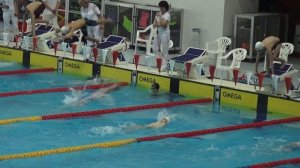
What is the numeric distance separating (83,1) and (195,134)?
16.2 ft

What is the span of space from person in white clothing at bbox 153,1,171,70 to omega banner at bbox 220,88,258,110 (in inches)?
67.0

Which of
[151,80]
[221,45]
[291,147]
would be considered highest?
[221,45]

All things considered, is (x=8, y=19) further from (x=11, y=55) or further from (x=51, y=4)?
(x=11, y=55)

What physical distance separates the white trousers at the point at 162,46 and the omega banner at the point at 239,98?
170cm

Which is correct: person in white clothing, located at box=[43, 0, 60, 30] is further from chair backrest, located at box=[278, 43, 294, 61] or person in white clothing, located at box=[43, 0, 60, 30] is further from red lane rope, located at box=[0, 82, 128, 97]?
chair backrest, located at box=[278, 43, 294, 61]

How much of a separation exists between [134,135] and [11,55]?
6.07 metres

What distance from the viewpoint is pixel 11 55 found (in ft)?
51.4

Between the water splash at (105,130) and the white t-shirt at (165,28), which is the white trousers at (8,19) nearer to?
the white t-shirt at (165,28)

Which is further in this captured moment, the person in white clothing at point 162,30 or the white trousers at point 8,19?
the white trousers at point 8,19

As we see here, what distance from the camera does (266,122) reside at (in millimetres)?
11117

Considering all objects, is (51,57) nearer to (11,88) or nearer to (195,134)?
(11,88)

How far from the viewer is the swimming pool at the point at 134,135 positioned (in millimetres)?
9219

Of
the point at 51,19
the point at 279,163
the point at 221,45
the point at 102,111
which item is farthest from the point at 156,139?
the point at 51,19

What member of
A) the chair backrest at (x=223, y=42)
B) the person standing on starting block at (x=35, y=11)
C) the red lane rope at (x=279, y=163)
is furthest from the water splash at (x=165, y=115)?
the person standing on starting block at (x=35, y=11)
